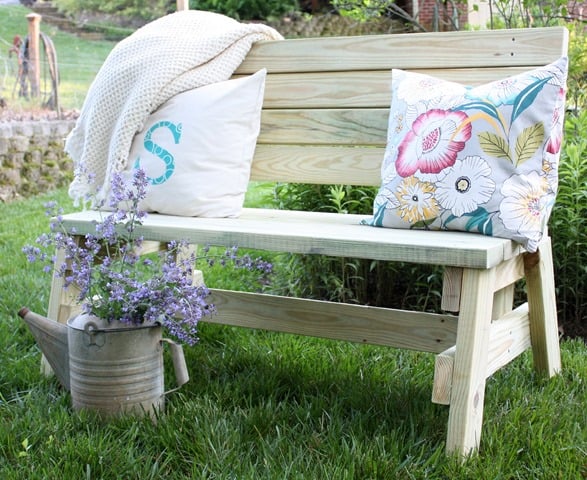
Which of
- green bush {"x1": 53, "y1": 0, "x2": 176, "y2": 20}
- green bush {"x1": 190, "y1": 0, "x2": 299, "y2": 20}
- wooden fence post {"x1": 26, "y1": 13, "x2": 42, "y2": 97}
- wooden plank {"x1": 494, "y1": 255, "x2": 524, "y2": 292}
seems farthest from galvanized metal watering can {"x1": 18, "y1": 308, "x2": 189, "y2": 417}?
green bush {"x1": 53, "y1": 0, "x2": 176, "y2": 20}

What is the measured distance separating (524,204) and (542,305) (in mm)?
390

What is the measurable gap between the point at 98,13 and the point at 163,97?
12254 millimetres

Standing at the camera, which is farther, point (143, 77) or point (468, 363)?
point (143, 77)

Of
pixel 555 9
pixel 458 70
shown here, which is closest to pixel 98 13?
pixel 555 9

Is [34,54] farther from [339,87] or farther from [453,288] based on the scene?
[453,288]

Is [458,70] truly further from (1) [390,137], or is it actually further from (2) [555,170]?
(2) [555,170]

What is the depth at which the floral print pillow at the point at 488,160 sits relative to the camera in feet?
6.18

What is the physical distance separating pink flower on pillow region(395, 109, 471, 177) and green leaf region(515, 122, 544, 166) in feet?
0.40

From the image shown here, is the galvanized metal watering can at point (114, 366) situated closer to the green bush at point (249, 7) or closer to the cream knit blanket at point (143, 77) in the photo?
the cream knit blanket at point (143, 77)

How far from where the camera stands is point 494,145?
1904 millimetres

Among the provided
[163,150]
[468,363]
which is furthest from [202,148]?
[468,363]

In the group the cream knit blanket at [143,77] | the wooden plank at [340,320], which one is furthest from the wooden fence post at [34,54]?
the wooden plank at [340,320]

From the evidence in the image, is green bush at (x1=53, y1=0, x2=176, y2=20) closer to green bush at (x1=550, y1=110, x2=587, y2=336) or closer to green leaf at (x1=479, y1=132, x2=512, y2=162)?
green bush at (x1=550, y1=110, x2=587, y2=336)

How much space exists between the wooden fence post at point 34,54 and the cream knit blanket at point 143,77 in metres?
4.70
